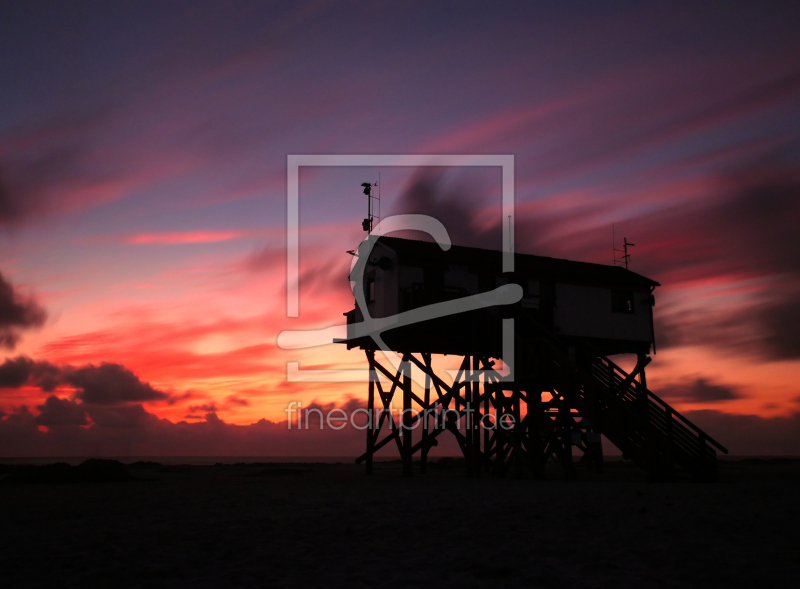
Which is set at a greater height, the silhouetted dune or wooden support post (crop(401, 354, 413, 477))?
wooden support post (crop(401, 354, 413, 477))

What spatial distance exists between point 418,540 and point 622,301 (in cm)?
2134

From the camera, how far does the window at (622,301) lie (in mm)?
29234

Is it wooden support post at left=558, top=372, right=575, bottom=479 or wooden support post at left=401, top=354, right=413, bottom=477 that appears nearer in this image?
wooden support post at left=558, top=372, right=575, bottom=479

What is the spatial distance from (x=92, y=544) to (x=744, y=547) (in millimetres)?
9791

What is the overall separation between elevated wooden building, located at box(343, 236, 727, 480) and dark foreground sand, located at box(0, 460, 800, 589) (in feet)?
18.4

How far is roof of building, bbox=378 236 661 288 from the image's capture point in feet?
84.4

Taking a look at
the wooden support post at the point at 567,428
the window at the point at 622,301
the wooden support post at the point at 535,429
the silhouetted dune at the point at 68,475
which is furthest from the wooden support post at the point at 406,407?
the silhouetted dune at the point at 68,475

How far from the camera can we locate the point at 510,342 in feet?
81.1

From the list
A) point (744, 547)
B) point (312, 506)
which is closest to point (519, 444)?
point (312, 506)

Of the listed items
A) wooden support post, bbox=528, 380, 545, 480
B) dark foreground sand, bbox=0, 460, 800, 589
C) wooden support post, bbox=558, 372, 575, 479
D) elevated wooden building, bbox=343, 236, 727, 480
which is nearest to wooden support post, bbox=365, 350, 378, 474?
elevated wooden building, bbox=343, 236, 727, 480

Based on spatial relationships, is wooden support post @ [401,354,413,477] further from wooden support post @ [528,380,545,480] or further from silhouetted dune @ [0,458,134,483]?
silhouetted dune @ [0,458,134,483]

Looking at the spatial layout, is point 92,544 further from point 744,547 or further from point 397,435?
point 397,435

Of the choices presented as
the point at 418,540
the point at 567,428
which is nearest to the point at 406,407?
the point at 567,428

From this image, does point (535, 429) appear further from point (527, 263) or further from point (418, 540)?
point (418, 540)
